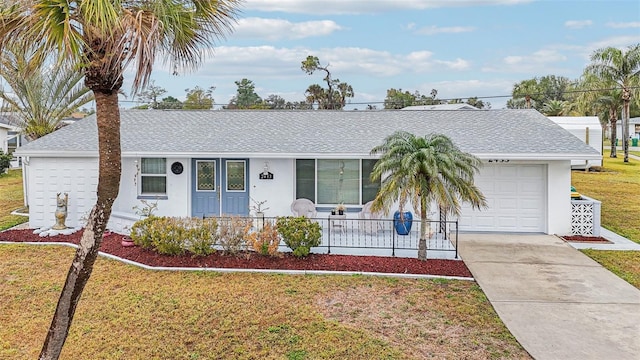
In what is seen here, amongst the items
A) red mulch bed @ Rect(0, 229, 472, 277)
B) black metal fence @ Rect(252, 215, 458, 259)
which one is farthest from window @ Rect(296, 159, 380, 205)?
red mulch bed @ Rect(0, 229, 472, 277)

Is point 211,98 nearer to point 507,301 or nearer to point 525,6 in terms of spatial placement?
point 525,6

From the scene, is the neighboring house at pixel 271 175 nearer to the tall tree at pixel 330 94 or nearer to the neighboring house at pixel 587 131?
the neighboring house at pixel 587 131

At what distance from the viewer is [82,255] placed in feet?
16.4

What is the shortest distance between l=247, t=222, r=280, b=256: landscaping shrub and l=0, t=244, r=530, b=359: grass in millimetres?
944

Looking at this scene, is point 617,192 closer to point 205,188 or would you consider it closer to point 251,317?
point 205,188

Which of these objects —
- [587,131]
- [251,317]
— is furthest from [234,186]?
[587,131]

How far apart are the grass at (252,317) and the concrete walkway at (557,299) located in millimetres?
358

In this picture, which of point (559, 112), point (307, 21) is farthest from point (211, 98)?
point (559, 112)

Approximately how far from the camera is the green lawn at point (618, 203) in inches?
404

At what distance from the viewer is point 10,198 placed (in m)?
20.4

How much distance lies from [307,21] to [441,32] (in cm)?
740

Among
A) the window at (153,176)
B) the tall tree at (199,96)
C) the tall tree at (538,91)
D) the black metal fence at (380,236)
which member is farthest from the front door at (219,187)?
the tall tree at (199,96)

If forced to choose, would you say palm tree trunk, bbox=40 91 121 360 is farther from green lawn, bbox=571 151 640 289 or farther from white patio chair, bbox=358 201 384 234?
green lawn, bbox=571 151 640 289

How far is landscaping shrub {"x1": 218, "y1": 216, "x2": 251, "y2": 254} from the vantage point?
10.5 meters
